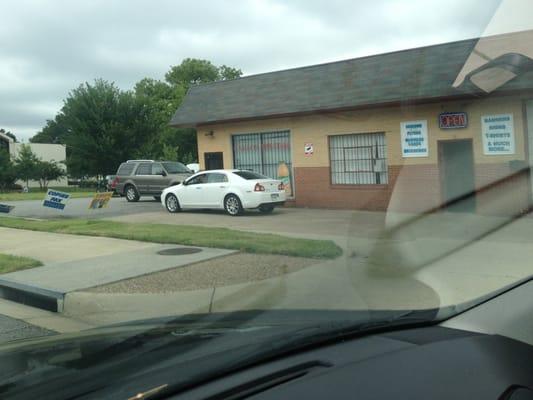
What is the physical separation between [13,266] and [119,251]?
1.87m

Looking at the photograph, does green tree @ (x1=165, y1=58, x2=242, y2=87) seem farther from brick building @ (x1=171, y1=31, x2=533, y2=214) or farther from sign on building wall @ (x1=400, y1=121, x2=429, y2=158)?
sign on building wall @ (x1=400, y1=121, x2=429, y2=158)

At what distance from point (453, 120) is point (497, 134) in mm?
2040

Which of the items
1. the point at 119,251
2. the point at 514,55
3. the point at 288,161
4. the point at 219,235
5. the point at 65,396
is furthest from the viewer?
the point at 288,161

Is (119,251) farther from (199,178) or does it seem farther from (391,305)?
(199,178)

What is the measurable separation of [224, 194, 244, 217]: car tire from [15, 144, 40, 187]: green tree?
35.3 m

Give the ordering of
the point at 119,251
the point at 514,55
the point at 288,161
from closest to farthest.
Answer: the point at 514,55
the point at 119,251
the point at 288,161

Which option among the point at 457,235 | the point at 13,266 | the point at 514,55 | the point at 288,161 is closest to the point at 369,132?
the point at 288,161

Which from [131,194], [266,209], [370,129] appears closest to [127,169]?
[131,194]

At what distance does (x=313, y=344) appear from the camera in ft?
7.18

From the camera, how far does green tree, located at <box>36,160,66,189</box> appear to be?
48.6m

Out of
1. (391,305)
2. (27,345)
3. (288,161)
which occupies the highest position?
(288,161)

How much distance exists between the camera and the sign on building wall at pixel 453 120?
1039cm

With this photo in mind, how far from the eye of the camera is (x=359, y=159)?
17047mm

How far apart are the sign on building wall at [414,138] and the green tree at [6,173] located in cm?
3958
